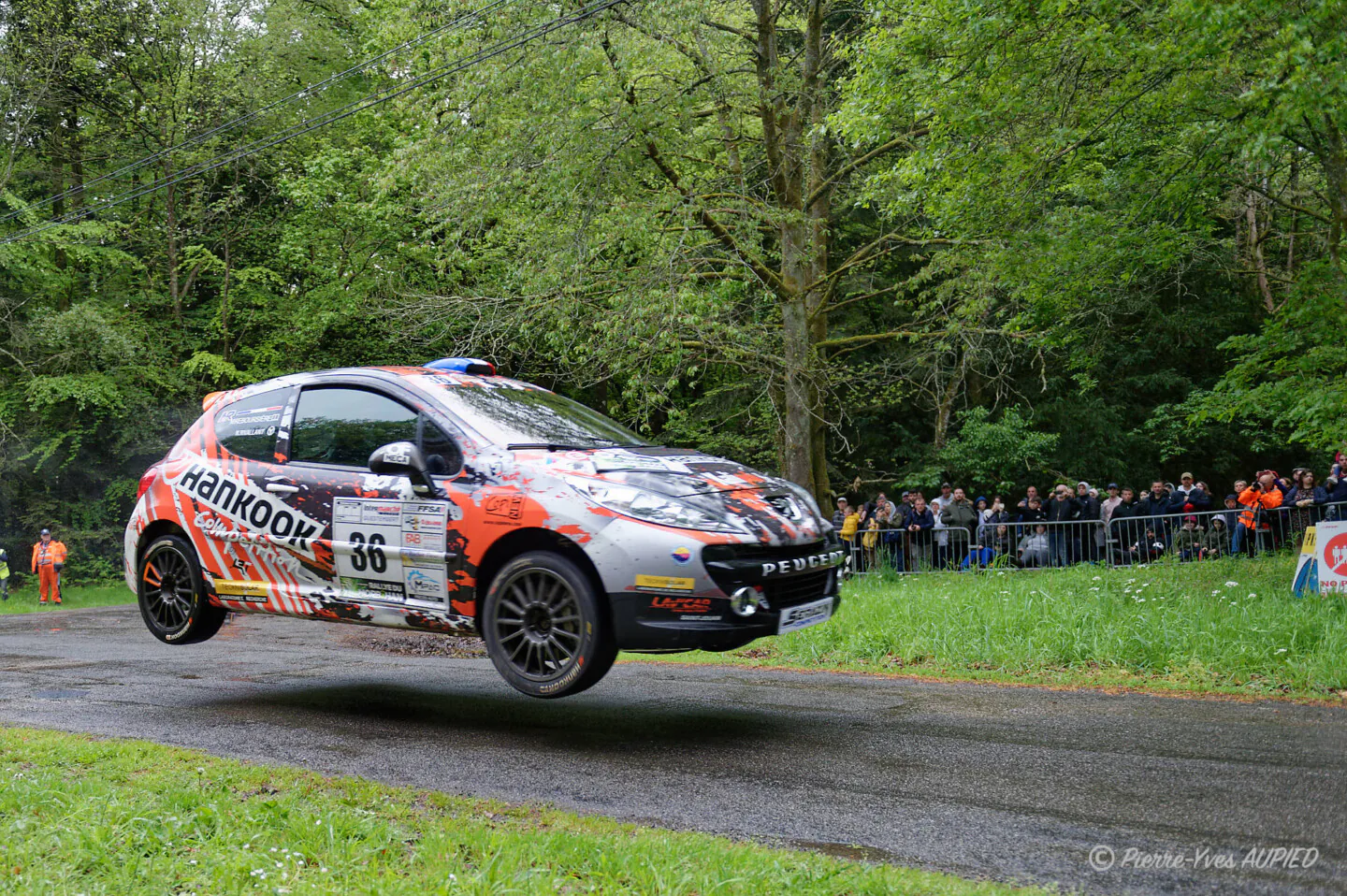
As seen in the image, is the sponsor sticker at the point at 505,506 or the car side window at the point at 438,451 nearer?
the sponsor sticker at the point at 505,506

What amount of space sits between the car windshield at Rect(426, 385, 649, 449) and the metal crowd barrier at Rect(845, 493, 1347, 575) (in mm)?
7702

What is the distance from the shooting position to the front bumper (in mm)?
5277

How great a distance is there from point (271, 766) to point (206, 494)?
261cm

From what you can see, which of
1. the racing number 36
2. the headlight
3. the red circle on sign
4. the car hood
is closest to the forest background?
the red circle on sign

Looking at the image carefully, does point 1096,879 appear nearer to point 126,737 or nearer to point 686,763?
point 686,763

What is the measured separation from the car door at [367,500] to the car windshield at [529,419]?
296 millimetres

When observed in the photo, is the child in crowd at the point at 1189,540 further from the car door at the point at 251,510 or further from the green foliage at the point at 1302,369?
the car door at the point at 251,510

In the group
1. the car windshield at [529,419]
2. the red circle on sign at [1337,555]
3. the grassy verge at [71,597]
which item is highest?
the car windshield at [529,419]

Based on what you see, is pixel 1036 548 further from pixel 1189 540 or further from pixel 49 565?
pixel 49 565

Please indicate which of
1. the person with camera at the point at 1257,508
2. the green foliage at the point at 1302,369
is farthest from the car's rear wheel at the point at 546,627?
the person with camera at the point at 1257,508

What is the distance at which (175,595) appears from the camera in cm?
748

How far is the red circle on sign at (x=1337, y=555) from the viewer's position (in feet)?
33.1

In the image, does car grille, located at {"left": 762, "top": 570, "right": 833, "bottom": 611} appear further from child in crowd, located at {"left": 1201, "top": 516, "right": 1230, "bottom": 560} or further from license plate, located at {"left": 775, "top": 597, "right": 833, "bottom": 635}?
child in crowd, located at {"left": 1201, "top": 516, "right": 1230, "bottom": 560}

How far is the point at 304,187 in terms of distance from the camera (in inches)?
1039
